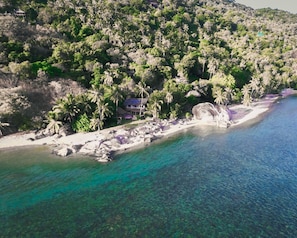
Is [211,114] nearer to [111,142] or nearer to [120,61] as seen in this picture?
[111,142]

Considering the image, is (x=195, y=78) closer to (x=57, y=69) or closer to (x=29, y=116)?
(x=57, y=69)

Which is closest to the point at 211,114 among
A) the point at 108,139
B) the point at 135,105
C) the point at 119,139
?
the point at 135,105

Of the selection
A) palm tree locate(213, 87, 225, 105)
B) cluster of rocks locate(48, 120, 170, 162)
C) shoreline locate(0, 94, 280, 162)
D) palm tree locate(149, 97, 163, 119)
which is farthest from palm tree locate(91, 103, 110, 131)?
palm tree locate(213, 87, 225, 105)

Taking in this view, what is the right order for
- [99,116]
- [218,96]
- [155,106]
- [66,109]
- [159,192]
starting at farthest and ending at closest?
[218,96]
[155,106]
[99,116]
[66,109]
[159,192]

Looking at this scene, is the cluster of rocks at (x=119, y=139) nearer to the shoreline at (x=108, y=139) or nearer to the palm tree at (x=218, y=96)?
the shoreline at (x=108, y=139)

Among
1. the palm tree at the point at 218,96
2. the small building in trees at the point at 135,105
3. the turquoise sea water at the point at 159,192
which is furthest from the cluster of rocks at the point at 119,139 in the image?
the palm tree at the point at 218,96

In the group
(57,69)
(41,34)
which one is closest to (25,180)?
(57,69)

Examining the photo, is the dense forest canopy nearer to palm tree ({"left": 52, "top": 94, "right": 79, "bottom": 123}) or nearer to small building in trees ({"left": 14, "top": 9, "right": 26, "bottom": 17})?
palm tree ({"left": 52, "top": 94, "right": 79, "bottom": 123})
